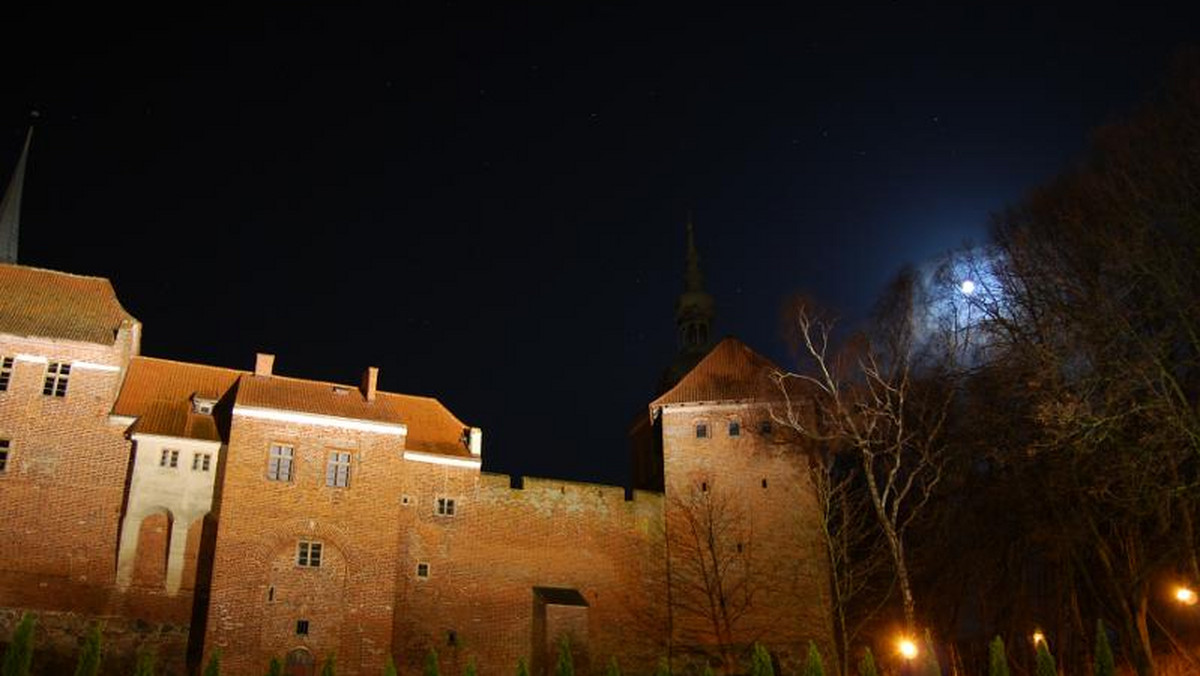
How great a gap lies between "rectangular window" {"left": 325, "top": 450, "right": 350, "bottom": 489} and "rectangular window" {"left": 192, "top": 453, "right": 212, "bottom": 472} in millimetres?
3305

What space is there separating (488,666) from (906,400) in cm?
1477

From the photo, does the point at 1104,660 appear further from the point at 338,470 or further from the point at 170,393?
Answer: the point at 170,393

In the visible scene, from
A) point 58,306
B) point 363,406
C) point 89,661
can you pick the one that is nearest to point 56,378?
point 58,306

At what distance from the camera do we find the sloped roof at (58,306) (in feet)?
96.0

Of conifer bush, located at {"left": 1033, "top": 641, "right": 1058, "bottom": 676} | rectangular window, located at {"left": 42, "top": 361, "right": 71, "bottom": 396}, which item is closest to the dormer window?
rectangular window, located at {"left": 42, "top": 361, "right": 71, "bottom": 396}

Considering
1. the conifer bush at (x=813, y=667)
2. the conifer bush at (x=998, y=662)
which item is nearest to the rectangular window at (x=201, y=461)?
the conifer bush at (x=813, y=667)

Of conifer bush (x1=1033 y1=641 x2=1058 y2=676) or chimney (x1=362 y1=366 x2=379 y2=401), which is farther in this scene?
chimney (x1=362 y1=366 x2=379 y2=401)

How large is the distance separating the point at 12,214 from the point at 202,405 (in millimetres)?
11624

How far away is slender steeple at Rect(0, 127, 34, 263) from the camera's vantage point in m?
35.0

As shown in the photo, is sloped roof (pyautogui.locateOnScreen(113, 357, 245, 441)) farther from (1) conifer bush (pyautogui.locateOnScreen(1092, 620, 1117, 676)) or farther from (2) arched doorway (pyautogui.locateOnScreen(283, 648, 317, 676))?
(1) conifer bush (pyautogui.locateOnScreen(1092, 620, 1117, 676))

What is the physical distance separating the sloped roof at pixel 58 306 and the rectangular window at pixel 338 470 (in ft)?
23.5

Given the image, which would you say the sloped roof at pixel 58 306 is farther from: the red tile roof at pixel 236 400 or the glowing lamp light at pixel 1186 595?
the glowing lamp light at pixel 1186 595

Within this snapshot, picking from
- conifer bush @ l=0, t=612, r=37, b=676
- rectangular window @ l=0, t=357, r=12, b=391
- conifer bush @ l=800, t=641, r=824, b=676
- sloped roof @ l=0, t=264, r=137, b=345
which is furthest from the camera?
sloped roof @ l=0, t=264, r=137, b=345

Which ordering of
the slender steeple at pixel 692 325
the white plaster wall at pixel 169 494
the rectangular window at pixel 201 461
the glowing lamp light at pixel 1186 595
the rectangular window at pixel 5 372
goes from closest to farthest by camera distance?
1. the glowing lamp light at pixel 1186 595
2. the white plaster wall at pixel 169 494
3. the rectangular window at pixel 5 372
4. the rectangular window at pixel 201 461
5. the slender steeple at pixel 692 325
